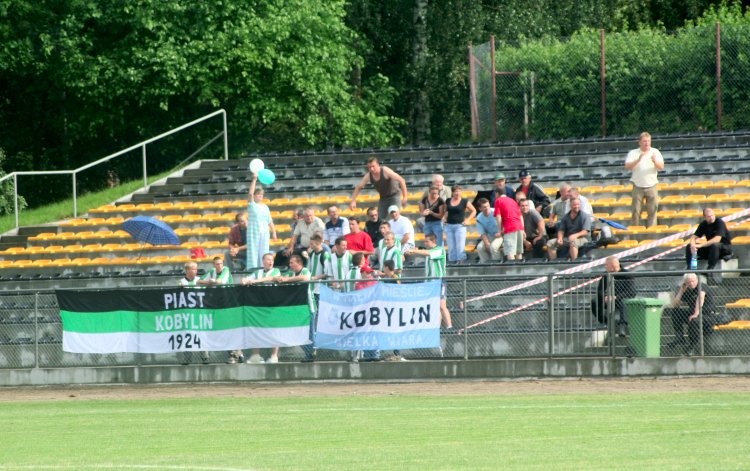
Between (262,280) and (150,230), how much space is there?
5.50 meters

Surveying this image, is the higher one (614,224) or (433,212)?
(433,212)

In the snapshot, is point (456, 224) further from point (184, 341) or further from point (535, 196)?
point (184, 341)

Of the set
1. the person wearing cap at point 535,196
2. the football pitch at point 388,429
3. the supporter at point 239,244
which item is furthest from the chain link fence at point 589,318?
Answer: the person wearing cap at point 535,196

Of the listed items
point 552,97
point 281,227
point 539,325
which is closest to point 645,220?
point 539,325

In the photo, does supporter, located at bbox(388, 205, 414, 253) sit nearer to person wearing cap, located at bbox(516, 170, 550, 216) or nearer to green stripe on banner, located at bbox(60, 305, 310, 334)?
person wearing cap, located at bbox(516, 170, 550, 216)

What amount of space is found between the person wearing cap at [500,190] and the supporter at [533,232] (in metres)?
0.53

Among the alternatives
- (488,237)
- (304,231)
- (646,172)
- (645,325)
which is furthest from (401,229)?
(645,325)

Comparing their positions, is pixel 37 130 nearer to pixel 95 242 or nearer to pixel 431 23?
pixel 431 23

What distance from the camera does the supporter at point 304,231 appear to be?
22938 millimetres

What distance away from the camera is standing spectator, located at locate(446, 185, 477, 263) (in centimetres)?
2264

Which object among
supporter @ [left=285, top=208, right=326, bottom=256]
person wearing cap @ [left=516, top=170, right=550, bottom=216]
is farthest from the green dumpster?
supporter @ [left=285, top=208, right=326, bottom=256]

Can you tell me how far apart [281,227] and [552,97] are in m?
9.19

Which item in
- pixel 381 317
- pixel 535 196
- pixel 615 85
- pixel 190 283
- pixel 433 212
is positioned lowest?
pixel 381 317

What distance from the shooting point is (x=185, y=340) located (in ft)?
67.5
